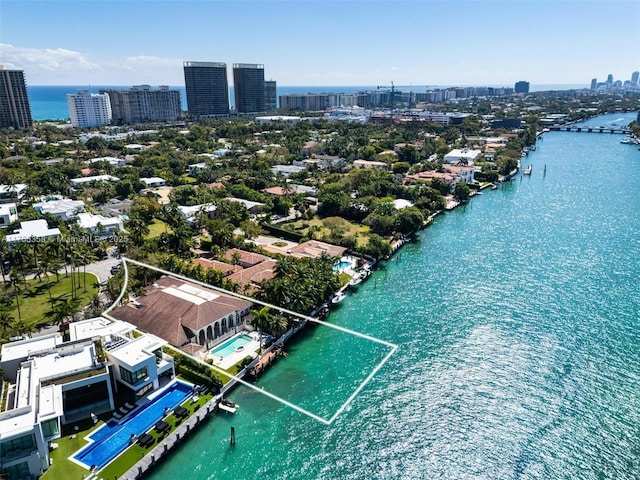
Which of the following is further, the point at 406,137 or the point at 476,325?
the point at 406,137

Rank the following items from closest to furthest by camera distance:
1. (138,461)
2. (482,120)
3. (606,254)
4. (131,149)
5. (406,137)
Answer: (138,461) < (606,254) < (131,149) < (406,137) < (482,120)

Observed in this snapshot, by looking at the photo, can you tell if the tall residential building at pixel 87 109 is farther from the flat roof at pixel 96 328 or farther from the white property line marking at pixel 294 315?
the flat roof at pixel 96 328

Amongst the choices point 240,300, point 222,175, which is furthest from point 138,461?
point 222,175

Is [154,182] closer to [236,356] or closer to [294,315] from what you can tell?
[294,315]

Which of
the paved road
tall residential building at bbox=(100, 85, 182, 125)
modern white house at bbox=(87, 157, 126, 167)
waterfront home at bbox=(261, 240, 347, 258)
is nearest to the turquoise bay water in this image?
waterfront home at bbox=(261, 240, 347, 258)

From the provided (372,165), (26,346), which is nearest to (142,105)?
(372,165)

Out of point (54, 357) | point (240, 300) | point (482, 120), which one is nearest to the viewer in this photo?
point (54, 357)

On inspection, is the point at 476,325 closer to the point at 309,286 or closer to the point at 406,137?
the point at 309,286
